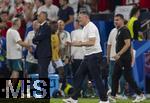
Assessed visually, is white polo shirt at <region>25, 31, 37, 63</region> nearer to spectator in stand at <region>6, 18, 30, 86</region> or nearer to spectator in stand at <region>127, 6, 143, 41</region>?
spectator in stand at <region>6, 18, 30, 86</region>

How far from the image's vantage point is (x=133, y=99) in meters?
18.1

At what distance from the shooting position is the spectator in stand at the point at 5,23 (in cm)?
2134

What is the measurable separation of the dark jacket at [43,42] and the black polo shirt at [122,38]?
198cm

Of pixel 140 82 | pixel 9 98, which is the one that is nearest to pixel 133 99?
pixel 140 82

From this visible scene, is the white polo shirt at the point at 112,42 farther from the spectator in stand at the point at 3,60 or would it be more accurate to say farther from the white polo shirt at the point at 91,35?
the spectator in stand at the point at 3,60

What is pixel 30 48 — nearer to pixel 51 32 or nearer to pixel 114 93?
pixel 51 32

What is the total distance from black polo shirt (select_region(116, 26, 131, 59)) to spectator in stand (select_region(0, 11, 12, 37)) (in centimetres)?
545

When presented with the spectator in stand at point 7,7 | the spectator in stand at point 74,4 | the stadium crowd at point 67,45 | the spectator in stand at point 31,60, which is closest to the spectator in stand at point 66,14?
the stadium crowd at point 67,45

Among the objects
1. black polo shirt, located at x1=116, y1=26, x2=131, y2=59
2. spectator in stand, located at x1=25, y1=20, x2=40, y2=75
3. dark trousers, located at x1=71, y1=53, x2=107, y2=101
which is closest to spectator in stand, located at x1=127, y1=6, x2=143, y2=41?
black polo shirt, located at x1=116, y1=26, x2=131, y2=59

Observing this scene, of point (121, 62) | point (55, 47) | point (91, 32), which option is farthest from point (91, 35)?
point (55, 47)

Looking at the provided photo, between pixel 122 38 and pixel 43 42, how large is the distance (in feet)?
7.49

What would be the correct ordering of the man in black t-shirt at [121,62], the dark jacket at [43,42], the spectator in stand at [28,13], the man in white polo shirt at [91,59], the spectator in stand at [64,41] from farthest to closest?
the spectator in stand at [28,13], the spectator in stand at [64,41], the dark jacket at [43,42], the man in black t-shirt at [121,62], the man in white polo shirt at [91,59]

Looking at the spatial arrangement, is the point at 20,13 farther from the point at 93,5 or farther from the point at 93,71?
the point at 93,71

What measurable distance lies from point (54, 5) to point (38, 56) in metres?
4.67
